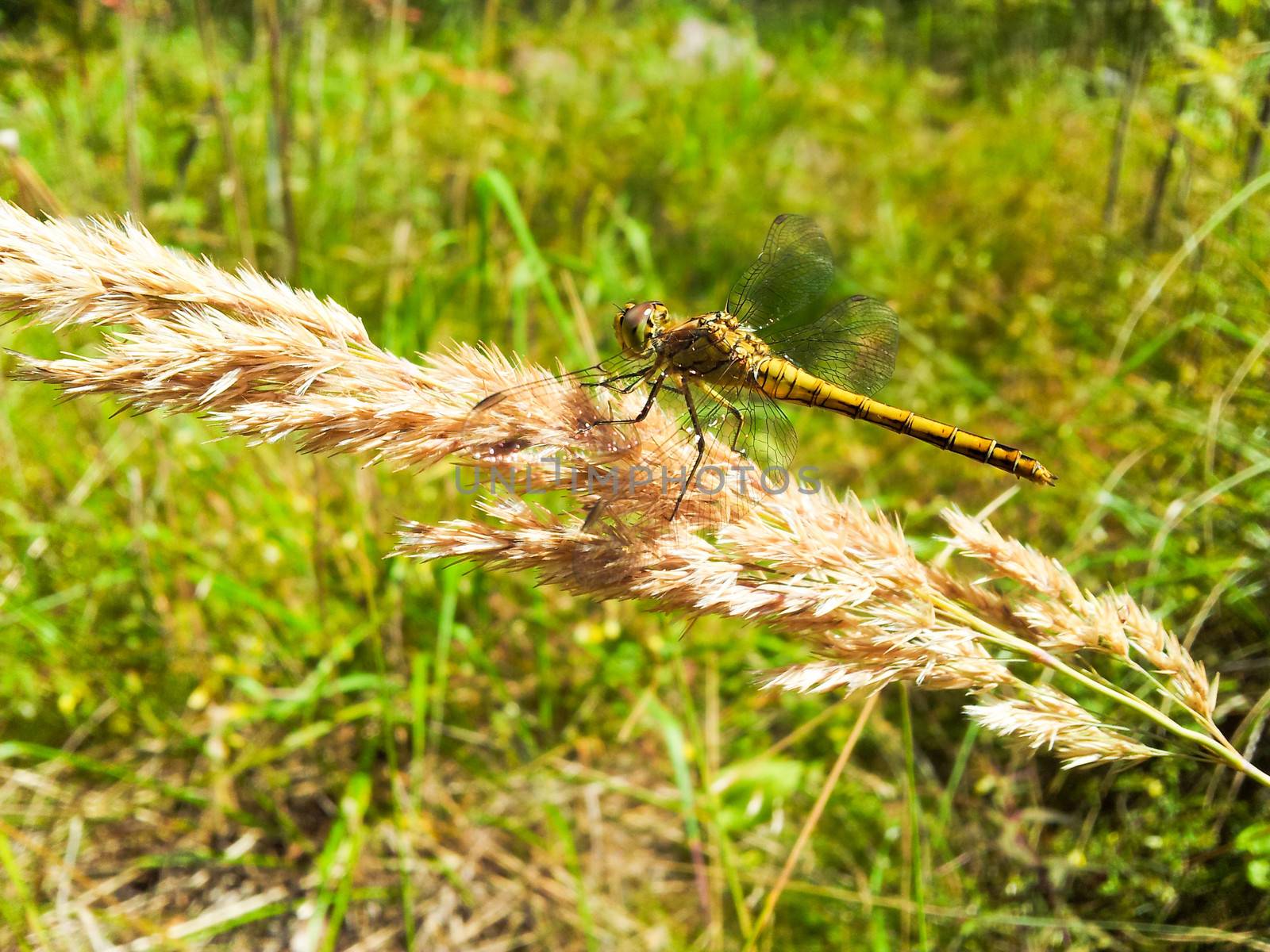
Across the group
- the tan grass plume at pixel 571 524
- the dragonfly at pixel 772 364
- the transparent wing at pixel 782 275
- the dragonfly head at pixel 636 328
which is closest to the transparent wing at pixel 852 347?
the dragonfly at pixel 772 364

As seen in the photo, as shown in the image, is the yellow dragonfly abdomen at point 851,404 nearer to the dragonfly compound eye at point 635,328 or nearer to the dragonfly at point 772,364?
the dragonfly at point 772,364

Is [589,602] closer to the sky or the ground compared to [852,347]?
closer to the ground

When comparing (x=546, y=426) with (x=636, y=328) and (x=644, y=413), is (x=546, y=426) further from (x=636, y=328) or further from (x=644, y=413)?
(x=636, y=328)

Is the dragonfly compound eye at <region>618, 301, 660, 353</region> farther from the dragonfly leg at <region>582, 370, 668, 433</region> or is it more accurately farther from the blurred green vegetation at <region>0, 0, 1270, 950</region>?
the blurred green vegetation at <region>0, 0, 1270, 950</region>

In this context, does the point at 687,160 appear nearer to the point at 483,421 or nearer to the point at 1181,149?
the point at 1181,149

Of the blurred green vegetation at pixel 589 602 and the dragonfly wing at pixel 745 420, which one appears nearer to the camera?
the dragonfly wing at pixel 745 420

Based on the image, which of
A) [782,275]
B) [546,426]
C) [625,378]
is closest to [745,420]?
[625,378]
